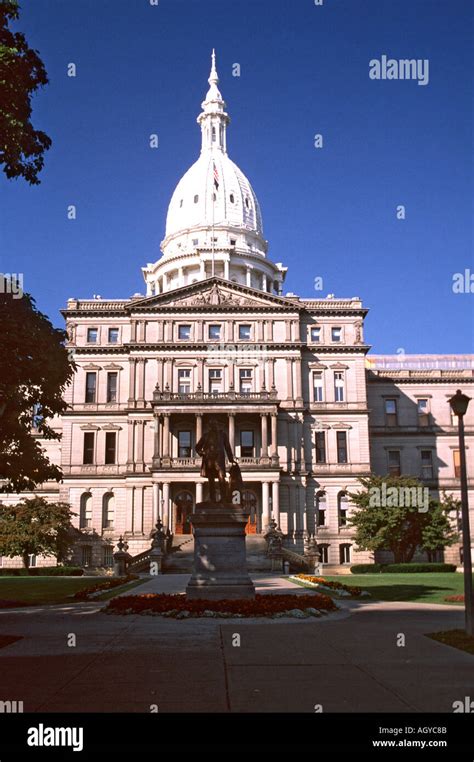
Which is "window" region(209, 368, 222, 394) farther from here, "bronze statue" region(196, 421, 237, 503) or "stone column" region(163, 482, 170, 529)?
"bronze statue" region(196, 421, 237, 503)

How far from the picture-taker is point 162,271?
94.2 metres

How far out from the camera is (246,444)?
67500mm

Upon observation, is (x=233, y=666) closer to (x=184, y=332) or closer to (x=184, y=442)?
(x=184, y=442)

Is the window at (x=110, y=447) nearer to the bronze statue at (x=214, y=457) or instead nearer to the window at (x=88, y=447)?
the window at (x=88, y=447)

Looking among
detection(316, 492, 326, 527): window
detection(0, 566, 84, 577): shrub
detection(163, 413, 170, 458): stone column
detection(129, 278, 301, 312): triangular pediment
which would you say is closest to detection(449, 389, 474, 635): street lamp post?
detection(0, 566, 84, 577): shrub

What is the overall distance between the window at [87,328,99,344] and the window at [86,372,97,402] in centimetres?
338

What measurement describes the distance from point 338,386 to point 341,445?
5679 mm

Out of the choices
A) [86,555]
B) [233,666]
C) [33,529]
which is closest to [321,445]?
[86,555]

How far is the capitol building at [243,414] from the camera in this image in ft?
Result: 213

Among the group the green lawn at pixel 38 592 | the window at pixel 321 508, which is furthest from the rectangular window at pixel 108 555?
the green lawn at pixel 38 592

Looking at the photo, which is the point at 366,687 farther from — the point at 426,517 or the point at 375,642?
the point at 426,517

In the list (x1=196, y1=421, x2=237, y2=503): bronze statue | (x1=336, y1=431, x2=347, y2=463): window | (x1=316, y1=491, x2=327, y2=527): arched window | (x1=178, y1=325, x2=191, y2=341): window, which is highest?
(x1=178, y1=325, x2=191, y2=341): window

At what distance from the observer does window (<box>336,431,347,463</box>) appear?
6988 centimetres
